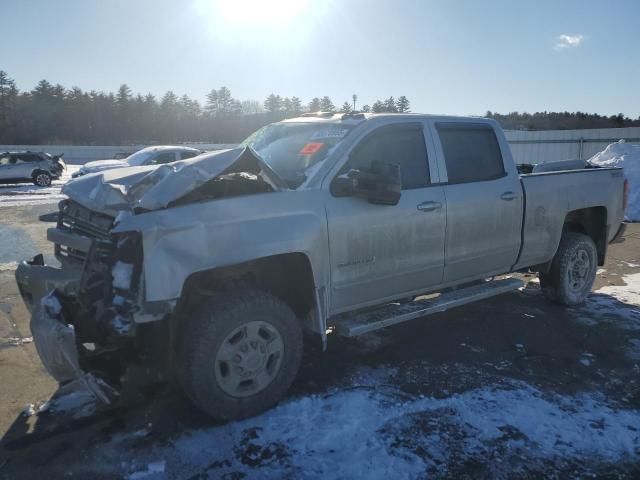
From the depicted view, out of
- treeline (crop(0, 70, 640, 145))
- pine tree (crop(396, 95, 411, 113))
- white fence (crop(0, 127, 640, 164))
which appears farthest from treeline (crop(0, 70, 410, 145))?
pine tree (crop(396, 95, 411, 113))

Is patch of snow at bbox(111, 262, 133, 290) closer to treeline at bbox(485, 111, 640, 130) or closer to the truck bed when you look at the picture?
the truck bed

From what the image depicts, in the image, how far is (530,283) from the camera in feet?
23.0

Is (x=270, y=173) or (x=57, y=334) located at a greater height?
(x=270, y=173)

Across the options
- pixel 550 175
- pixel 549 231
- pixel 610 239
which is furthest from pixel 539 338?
pixel 610 239

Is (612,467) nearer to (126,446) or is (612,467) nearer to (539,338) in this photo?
(539,338)

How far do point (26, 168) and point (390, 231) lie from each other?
22.4 metres

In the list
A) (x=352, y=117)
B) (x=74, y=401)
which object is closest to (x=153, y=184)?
(x=74, y=401)

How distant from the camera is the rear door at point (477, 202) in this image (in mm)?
4473

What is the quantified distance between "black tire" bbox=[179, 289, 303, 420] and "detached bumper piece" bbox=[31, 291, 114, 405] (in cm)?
54

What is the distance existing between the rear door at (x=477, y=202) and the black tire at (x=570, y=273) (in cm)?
90

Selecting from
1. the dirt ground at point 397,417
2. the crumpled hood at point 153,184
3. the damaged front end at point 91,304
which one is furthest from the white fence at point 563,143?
the damaged front end at point 91,304

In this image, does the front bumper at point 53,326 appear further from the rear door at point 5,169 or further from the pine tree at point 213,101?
Answer: the pine tree at point 213,101

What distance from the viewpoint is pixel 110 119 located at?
70.9 meters

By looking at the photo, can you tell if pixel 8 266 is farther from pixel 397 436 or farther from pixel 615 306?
pixel 615 306
